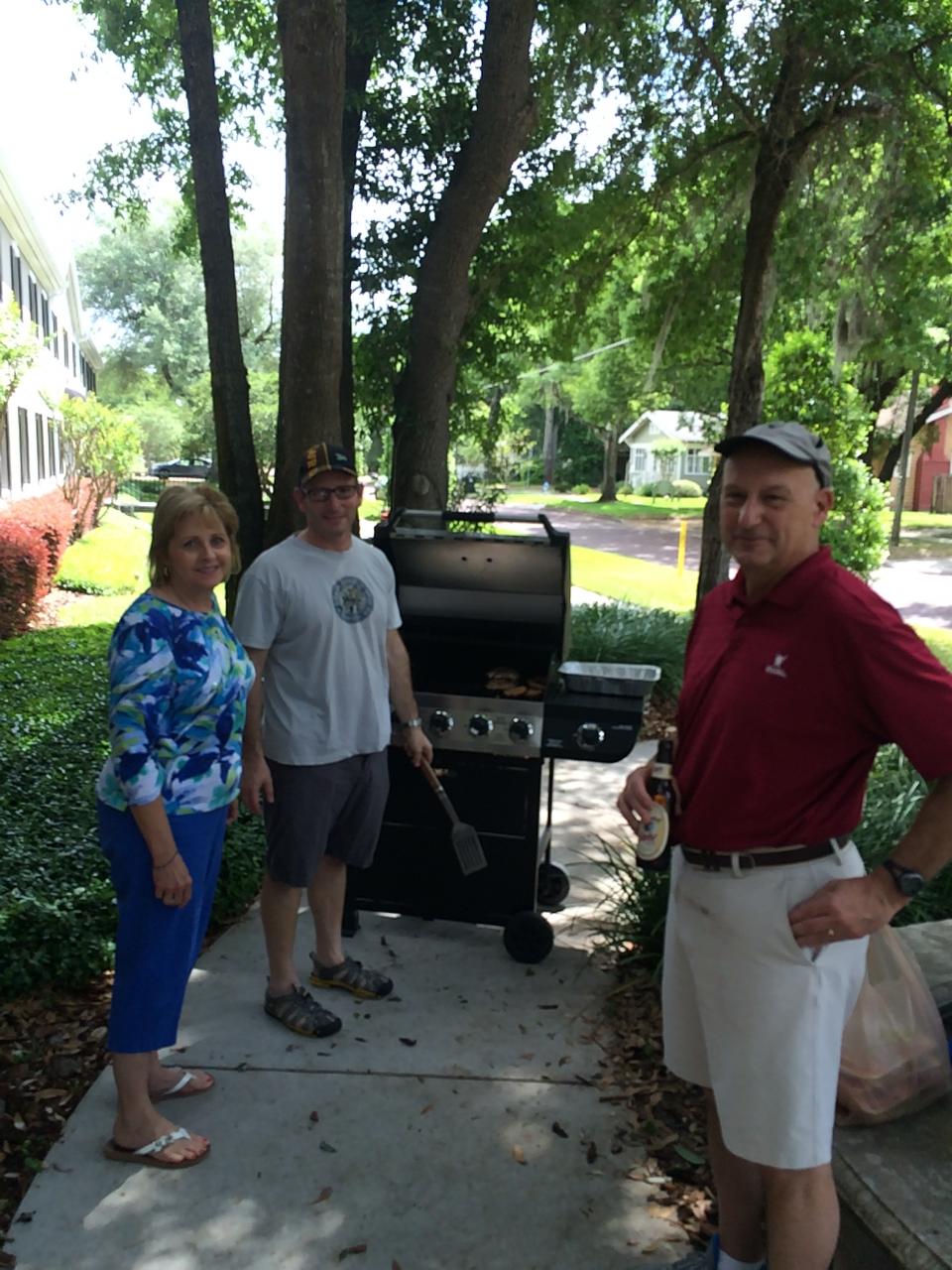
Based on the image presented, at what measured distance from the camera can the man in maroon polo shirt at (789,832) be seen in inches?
70.9

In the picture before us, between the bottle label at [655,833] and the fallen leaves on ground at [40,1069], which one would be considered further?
the fallen leaves on ground at [40,1069]

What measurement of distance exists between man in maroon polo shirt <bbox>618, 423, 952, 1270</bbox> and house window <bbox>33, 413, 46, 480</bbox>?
24613 millimetres

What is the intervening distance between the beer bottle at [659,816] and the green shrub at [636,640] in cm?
613

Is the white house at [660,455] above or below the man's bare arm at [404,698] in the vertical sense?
above

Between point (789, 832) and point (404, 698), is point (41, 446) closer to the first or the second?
point (404, 698)

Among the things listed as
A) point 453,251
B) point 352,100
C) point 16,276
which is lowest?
point 453,251

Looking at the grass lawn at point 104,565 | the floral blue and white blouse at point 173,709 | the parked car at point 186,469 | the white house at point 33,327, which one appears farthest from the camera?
the parked car at point 186,469

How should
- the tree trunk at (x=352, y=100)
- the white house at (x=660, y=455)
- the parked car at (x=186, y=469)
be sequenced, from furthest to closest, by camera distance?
the white house at (x=660, y=455) → the parked car at (x=186, y=469) → the tree trunk at (x=352, y=100)

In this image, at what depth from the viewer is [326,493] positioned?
10.9ft

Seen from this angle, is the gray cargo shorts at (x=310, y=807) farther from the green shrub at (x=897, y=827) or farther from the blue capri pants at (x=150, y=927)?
the green shrub at (x=897, y=827)

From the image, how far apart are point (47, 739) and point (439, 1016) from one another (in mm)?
3422

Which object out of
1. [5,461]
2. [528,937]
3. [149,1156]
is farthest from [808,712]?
[5,461]

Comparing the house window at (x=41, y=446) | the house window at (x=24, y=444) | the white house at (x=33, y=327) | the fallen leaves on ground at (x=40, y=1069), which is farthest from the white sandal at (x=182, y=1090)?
the house window at (x=41, y=446)

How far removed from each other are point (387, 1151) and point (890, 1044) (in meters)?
1.45
